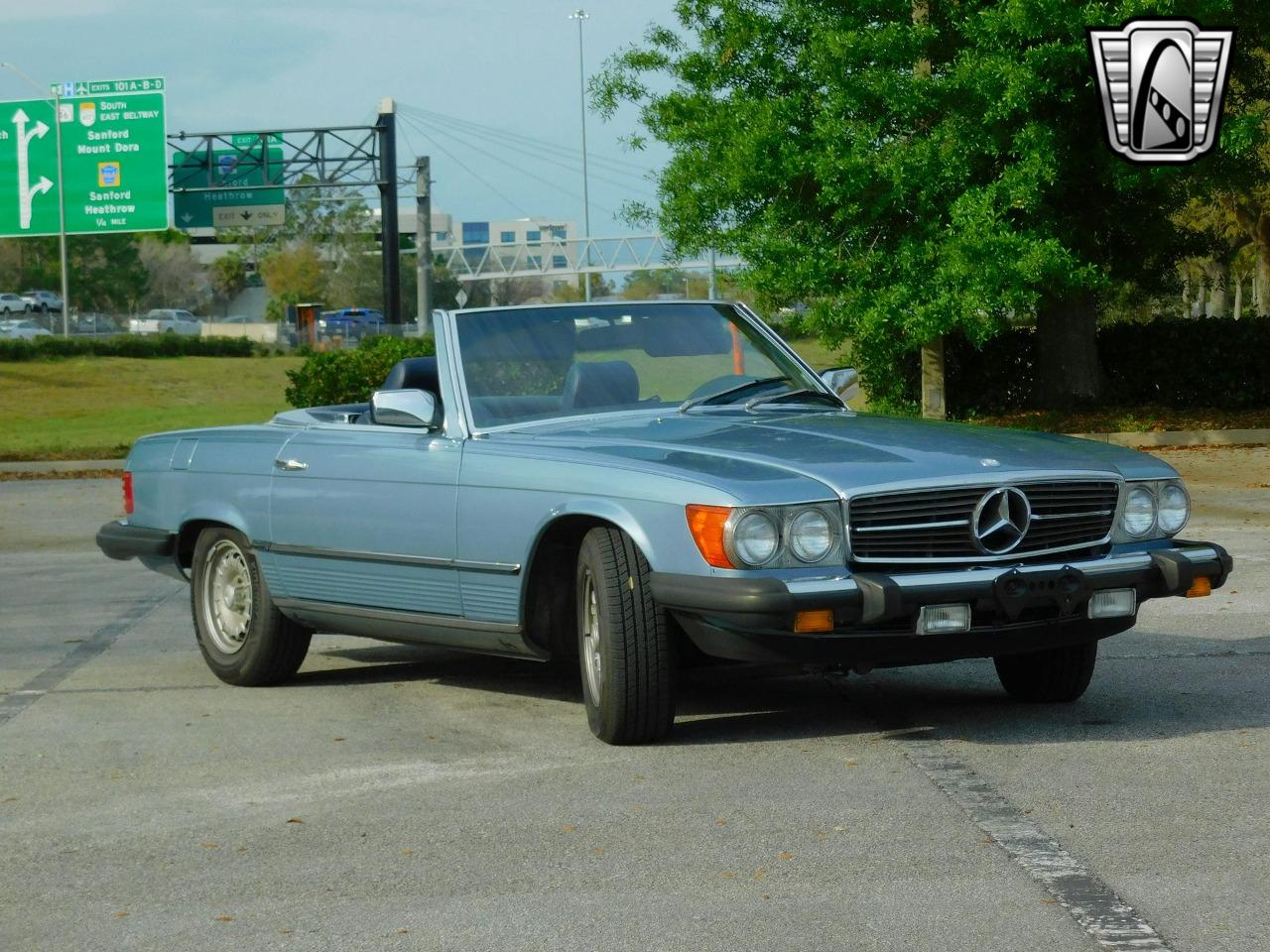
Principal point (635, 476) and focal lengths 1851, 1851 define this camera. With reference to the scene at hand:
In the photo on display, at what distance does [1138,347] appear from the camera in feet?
86.8

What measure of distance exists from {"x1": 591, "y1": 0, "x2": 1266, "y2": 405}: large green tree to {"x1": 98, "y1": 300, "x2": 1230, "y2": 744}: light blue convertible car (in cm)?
1469

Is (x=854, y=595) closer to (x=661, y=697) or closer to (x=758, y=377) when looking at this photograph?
(x=661, y=697)

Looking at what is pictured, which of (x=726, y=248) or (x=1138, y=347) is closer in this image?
(x=726, y=248)

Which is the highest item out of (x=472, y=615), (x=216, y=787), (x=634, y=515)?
(x=634, y=515)

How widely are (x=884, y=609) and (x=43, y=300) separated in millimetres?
94439

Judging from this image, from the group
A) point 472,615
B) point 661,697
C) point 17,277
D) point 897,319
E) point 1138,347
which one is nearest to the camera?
point 661,697

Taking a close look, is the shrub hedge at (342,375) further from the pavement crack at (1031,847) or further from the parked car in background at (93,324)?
the parked car in background at (93,324)

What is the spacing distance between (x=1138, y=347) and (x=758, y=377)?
65.8 feet

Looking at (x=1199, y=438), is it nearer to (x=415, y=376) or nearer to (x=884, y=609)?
(x=415, y=376)

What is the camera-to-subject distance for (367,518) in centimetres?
725

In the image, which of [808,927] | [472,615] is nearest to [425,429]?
[472,615]

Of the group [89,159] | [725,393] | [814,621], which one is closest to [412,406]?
[725,393]

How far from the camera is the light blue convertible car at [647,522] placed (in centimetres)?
591

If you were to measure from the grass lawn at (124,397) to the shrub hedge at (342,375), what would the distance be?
9.32ft
